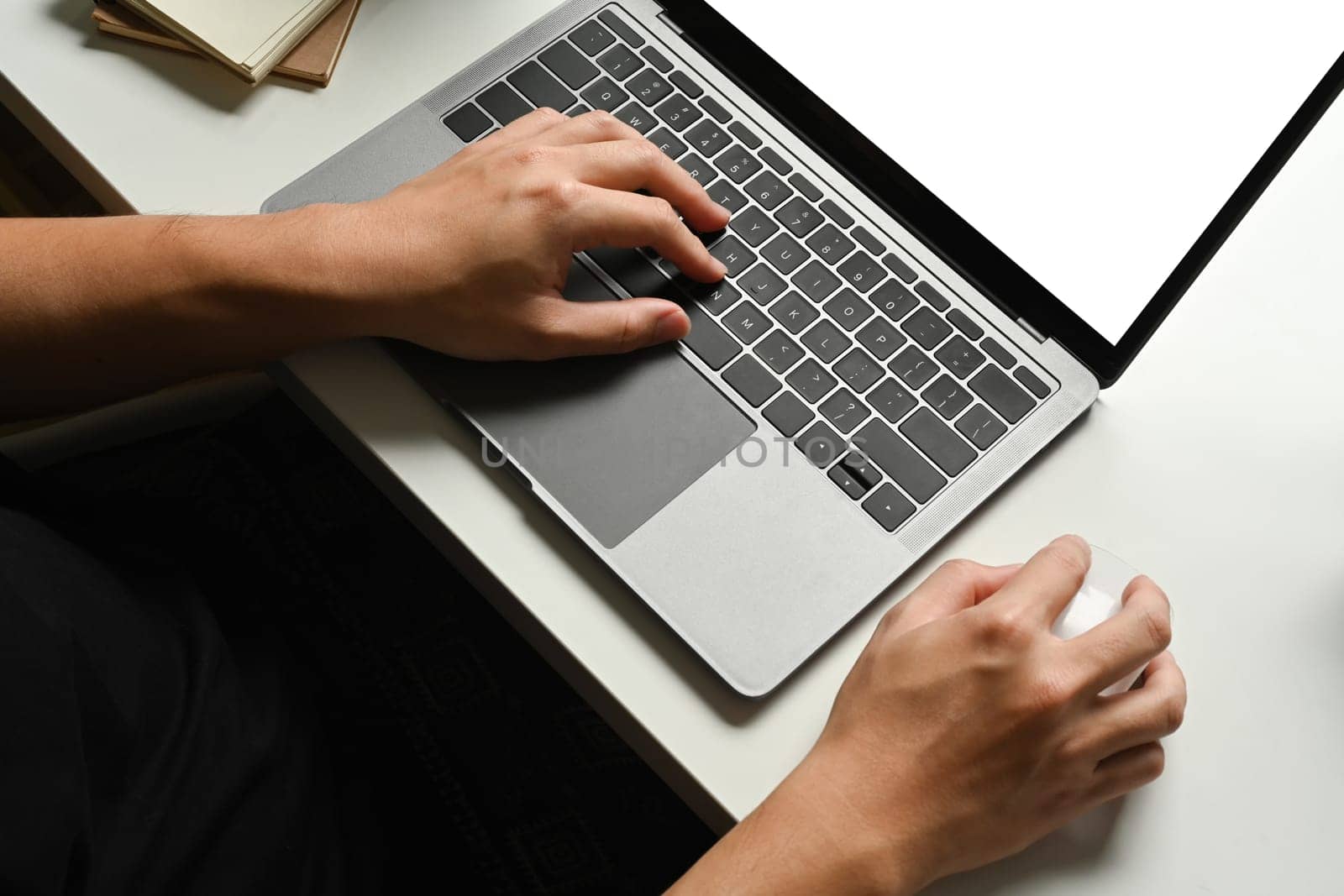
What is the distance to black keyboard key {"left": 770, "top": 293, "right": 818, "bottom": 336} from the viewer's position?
71cm

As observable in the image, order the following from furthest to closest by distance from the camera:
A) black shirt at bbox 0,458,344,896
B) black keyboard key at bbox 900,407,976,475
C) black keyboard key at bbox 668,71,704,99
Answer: black keyboard key at bbox 668,71,704,99 < black keyboard key at bbox 900,407,976,475 < black shirt at bbox 0,458,344,896

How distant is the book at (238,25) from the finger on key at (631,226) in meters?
0.28

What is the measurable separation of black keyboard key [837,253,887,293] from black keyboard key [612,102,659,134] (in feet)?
0.58

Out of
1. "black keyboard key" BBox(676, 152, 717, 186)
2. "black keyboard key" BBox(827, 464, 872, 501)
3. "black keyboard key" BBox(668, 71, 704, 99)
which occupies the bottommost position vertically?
"black keyboard key" BBox(827, 464, 872, 501)

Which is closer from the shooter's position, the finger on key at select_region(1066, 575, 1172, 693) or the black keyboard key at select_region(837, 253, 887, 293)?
the finger on key at select_region(1066, 575, 1172, 693)

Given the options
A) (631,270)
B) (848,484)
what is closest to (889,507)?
(848,484)

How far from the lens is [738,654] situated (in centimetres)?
63

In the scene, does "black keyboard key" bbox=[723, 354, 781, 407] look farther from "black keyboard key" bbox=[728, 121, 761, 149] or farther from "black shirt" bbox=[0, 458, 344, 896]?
"black shirt" bbox=[0, 458, 344, 896]

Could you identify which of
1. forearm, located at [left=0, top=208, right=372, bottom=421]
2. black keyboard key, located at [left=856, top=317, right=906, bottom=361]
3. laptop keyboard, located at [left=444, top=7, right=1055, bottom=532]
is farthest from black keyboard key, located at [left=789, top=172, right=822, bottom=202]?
forearm, located at [left=0, top=208, right=372, bottom=421]

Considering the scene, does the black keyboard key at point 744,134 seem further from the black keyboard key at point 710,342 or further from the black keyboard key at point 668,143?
the black keyboard key at point 710,342

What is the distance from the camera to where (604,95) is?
78 centimetres

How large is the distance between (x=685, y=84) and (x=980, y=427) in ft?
1.08

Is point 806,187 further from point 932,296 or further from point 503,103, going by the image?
point 503,103

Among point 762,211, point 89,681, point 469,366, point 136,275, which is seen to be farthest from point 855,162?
point 89,681
